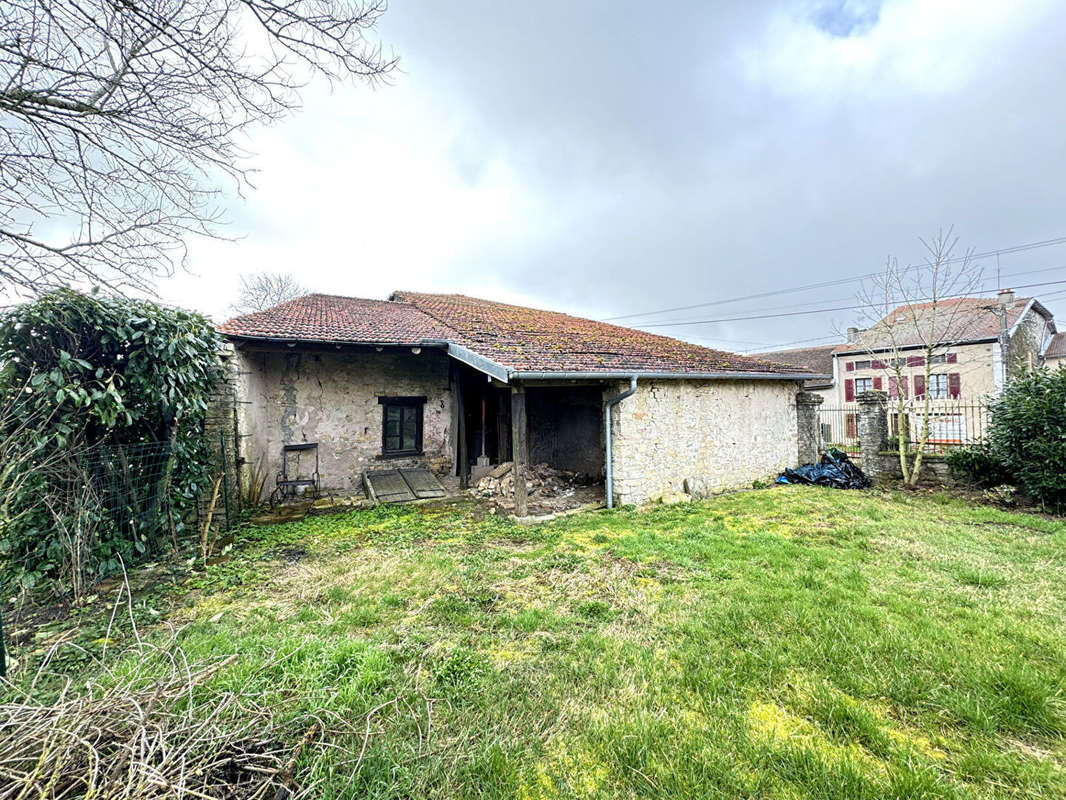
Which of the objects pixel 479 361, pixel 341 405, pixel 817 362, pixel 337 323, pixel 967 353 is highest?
pixel 817 362

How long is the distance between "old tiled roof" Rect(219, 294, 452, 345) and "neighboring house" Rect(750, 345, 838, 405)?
1915cm

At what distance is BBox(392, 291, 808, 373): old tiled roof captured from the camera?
7020 millimetres

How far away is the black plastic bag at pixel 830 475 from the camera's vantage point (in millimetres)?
8984

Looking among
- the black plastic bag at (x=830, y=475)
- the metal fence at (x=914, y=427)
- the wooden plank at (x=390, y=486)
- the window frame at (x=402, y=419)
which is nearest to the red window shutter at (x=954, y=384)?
the metal fence at (x=914, y=427)

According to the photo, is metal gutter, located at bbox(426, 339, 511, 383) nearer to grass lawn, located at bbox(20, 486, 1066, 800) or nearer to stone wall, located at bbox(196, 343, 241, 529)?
grass lawn, located at bbox(20, 486, 1066, 800)

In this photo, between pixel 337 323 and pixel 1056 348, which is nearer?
pixel 337 323

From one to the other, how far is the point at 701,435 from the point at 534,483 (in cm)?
371

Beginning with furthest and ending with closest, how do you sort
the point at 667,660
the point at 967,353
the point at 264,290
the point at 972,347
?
the point at 264,290, the point at 967,353, the point at 972,347, the point at 667,660

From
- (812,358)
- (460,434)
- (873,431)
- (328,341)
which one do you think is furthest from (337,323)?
(812,358)

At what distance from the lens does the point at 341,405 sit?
902 cm

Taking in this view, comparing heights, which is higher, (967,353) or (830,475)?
(967,353)

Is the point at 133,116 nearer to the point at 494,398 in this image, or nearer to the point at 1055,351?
the point at 494,398

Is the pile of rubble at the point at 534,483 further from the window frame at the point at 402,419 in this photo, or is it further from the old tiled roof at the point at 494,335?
the old tiled roof at the point at 494,335

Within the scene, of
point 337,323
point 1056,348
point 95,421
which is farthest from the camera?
point 1056,348
